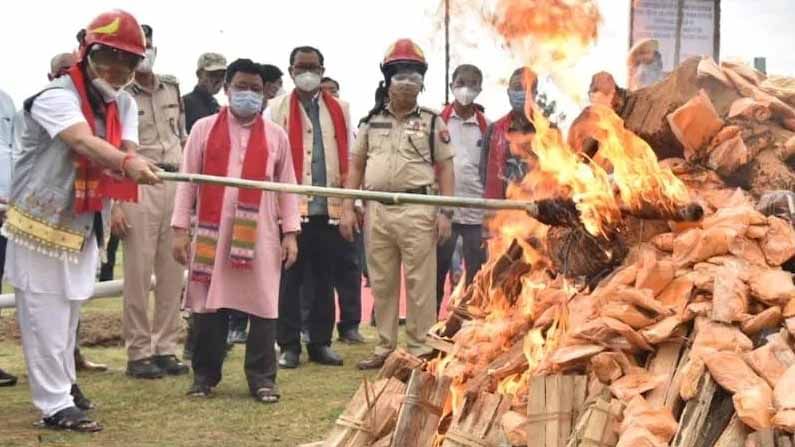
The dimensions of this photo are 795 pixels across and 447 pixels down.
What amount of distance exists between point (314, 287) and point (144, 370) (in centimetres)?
171

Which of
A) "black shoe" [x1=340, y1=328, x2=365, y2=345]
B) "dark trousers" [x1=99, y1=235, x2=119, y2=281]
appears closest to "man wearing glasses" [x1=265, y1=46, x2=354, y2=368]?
"black shoe" [x1=340, y1=328, x2=365, y2=345]

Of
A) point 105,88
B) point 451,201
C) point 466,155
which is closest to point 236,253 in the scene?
point 105,88

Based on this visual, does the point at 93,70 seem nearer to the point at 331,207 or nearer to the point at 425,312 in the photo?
the point at 331,207

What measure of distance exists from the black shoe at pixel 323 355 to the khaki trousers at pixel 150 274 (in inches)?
47.0

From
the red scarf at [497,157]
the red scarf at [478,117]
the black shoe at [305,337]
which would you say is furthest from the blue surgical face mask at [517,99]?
the black shoe at [305,337]

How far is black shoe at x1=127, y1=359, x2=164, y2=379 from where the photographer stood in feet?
28.8

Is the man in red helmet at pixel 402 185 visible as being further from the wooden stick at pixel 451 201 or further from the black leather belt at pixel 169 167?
the wooden stick at pixel 451 201

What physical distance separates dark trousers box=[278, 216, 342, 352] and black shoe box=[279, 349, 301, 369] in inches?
1.3

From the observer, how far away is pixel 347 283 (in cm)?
1041

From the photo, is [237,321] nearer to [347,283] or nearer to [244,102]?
[347,283]

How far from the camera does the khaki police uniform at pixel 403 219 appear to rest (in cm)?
911

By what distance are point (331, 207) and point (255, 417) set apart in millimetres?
2509

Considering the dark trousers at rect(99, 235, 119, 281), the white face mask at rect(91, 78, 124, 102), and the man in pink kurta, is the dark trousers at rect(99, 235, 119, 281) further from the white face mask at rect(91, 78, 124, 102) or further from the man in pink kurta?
the white face mask at rect(91, 78, 124, 102)

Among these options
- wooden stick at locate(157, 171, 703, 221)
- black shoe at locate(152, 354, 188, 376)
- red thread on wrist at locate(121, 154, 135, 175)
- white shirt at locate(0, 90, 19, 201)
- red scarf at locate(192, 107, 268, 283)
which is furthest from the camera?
white shirt at locate(0, 90, 19, 201)
